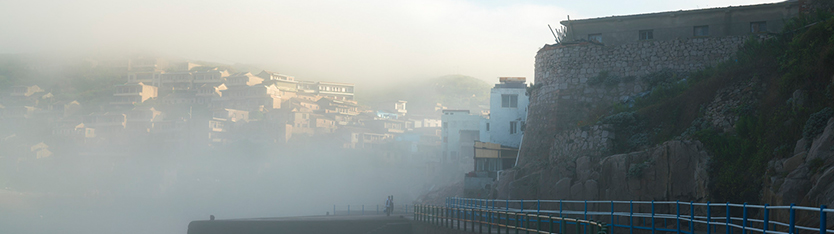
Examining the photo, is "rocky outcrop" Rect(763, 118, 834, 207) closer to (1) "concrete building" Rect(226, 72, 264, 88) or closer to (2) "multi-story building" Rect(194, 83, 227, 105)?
(1) "concrete building" Rect(226, 72, 264, 88)

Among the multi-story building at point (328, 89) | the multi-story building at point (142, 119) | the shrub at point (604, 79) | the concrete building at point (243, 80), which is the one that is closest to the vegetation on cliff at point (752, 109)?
the shrub at point (604, 79)

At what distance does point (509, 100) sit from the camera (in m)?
55.6

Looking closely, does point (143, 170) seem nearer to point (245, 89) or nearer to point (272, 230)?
point (245, 89)

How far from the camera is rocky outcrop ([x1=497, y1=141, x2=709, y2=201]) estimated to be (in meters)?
20.5

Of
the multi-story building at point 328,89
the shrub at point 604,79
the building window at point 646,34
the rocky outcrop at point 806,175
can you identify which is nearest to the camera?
the rocky outcrop at point 806,175

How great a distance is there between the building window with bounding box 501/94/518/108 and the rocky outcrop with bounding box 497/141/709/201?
29.1m

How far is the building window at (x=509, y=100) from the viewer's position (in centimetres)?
5547

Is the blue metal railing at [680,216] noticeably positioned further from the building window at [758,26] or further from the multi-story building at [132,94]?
the multi-story building at [132,94]

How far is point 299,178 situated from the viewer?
106 metres

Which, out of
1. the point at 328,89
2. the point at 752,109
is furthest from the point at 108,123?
the point at 752,109

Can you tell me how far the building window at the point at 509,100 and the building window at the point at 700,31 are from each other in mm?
25152

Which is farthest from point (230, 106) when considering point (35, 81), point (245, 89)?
point (35, 81)

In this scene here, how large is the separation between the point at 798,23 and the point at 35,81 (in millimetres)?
177794

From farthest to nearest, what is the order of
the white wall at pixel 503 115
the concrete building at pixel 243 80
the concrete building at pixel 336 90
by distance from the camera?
the concrete building at pixel 336 90 → the concrete building at pixel 243 80 → the white wall at pixel 503 115
